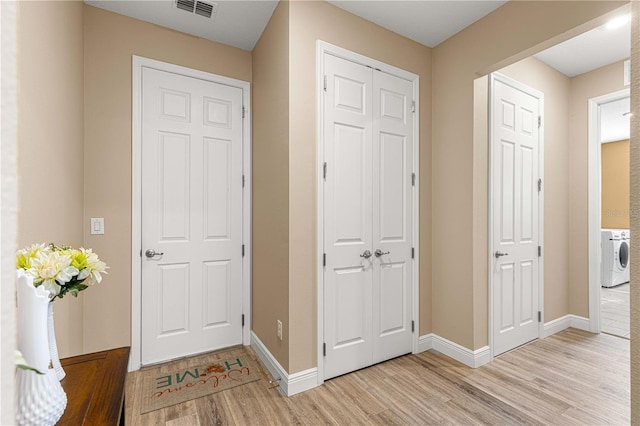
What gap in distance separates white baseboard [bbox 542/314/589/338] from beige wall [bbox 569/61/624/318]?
6cm

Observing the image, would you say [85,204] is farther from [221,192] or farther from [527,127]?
[527,127]

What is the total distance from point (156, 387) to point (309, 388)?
42.0 inches

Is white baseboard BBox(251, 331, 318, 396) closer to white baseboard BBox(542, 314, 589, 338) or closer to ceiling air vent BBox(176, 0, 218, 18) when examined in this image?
white baseboard BBox(542, 314, 589, 338)

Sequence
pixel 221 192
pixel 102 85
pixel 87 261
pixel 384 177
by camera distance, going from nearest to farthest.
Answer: pixel 87 261, pixel 102 85, pixel 384 177, pixel 221 192

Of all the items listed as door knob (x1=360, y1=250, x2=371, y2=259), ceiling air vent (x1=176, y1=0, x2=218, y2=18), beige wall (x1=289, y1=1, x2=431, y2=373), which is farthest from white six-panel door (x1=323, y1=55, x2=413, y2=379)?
ceiling air vent (x1=176, y1=0, x2=218, y2=18)

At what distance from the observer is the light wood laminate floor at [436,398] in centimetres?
185

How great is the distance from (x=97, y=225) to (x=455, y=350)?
2963 millimetres

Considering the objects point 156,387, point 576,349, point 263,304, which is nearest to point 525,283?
point 576,349

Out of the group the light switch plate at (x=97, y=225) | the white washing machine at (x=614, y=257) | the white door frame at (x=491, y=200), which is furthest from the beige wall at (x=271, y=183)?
the white washing machine at (x=614, y=257)

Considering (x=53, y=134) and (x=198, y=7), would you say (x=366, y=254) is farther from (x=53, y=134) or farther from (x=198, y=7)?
(x=198, y=7)

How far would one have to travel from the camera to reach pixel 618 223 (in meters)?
5.62

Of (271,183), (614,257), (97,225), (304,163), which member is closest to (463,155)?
(304,163)

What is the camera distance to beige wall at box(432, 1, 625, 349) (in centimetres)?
221

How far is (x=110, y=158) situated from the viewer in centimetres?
233
